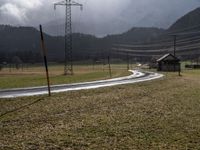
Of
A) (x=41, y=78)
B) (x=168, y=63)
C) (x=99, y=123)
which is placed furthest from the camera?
(x=168, y=63)

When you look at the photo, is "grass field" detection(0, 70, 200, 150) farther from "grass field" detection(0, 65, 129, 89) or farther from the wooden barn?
the wooden barn

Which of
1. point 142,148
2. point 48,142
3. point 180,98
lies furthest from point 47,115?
point 180,98

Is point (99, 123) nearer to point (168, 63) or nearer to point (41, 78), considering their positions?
point (41, 78)

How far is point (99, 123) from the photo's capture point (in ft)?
54.3

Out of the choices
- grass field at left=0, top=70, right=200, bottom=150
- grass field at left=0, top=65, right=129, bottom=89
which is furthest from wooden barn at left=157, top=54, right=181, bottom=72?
grass field at left=0, top=70, right=200, bottom=150

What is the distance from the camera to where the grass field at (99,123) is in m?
13.0

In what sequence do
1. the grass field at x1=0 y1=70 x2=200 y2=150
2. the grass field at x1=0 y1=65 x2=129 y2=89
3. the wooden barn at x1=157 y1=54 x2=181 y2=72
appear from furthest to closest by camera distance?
1. the wooden barn at x1=157 y1=54 x2=181 y2=72
2. the grass field at x1=0 y1=65 x2=129 y2=89
3. the grass field at x1=0 y1=70 x2=200 y2=150

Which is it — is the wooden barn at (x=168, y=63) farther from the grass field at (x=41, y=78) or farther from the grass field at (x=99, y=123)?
the grass field at (x=99, y=123)

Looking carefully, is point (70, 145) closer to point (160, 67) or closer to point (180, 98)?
point (180, 98)

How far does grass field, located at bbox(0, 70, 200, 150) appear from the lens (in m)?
13.0

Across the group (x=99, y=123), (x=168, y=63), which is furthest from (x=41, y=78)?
(x=168, y=63)

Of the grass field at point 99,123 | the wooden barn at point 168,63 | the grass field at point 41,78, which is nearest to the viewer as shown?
the grass field at point 99,123

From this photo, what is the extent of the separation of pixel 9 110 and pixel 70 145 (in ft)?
27.5

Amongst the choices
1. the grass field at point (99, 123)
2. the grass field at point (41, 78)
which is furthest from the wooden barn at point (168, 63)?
the grass field at point (99, 123)
